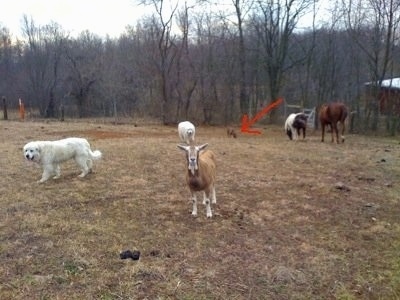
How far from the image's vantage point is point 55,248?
477 centimetres

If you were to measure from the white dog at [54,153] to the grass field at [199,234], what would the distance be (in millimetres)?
311

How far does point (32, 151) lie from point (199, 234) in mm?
4047

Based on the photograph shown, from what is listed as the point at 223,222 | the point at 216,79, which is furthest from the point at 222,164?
the point at 216,79

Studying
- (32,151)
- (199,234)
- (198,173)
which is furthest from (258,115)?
(199,234)

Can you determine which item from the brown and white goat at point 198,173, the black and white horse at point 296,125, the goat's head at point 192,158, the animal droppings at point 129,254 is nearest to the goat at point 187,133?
the black and white horse at point 296,125

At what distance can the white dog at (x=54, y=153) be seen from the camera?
7.70 meters

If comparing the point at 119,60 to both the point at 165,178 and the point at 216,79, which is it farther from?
the point at 165,178

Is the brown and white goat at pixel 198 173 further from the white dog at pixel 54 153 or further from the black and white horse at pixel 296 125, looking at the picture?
the black and white horse at pixel 296 125

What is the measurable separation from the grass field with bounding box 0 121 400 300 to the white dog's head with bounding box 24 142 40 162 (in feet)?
1.63

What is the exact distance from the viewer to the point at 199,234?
5.29m

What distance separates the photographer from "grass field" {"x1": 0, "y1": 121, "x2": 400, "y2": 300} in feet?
13.3

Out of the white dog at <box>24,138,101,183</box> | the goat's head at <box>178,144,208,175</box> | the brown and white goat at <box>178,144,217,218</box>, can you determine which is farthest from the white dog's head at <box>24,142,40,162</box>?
the goat's head at <box>178,144,208,175</box>

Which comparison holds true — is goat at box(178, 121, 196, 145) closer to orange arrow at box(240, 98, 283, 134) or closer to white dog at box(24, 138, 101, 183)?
white dog at box(24, 138, 101, 183)

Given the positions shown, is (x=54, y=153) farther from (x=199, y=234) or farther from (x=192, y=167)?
(x=199, y=234)
